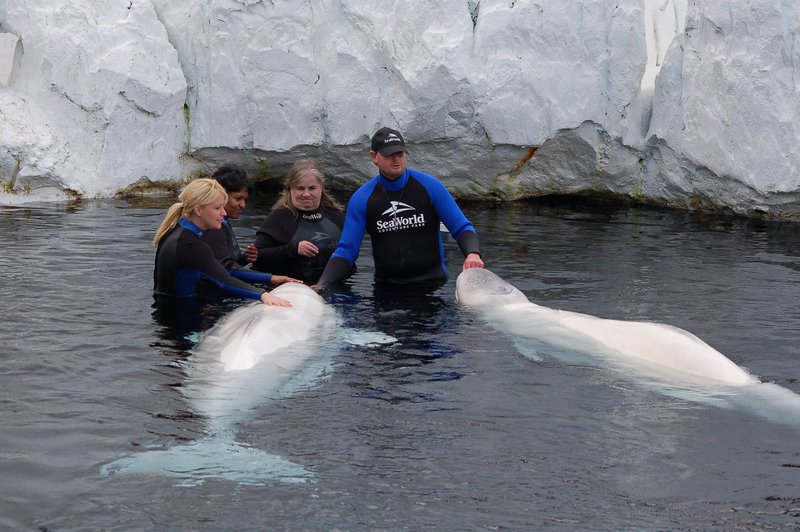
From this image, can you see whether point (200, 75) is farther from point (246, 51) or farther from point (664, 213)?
point (664, 213)

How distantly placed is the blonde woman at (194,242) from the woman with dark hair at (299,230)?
59.1 inches

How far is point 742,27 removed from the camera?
512 inches

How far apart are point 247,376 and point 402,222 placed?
334cm

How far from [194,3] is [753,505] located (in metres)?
13.0

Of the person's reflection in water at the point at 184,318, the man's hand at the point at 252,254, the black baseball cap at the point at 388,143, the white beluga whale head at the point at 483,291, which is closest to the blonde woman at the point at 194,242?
the person's reflection in water at the point at 184,318

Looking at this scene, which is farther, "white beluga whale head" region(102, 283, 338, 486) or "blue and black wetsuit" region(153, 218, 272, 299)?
"blue and black wetsuit" region(153, 218, 272, 299)

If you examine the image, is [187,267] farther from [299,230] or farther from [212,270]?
[299,230]

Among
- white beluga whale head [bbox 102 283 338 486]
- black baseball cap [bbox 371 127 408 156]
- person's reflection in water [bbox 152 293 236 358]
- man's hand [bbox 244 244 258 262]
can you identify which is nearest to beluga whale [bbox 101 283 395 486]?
white beluga whale head [bbox 102 283 338 486]

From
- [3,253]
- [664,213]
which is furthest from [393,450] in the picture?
[664,213]

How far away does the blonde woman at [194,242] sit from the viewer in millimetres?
7672

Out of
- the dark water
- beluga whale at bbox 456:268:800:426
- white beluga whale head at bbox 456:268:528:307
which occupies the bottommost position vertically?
the dark water

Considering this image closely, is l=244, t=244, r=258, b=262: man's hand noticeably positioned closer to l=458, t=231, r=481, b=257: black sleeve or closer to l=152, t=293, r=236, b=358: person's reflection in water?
l=152, t=293, r=236, b=358: person's reflection in water

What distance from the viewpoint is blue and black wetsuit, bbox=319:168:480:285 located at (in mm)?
8734

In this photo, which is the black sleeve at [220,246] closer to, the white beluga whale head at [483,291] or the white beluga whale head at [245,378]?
the white beluga whale head at [245,378]
